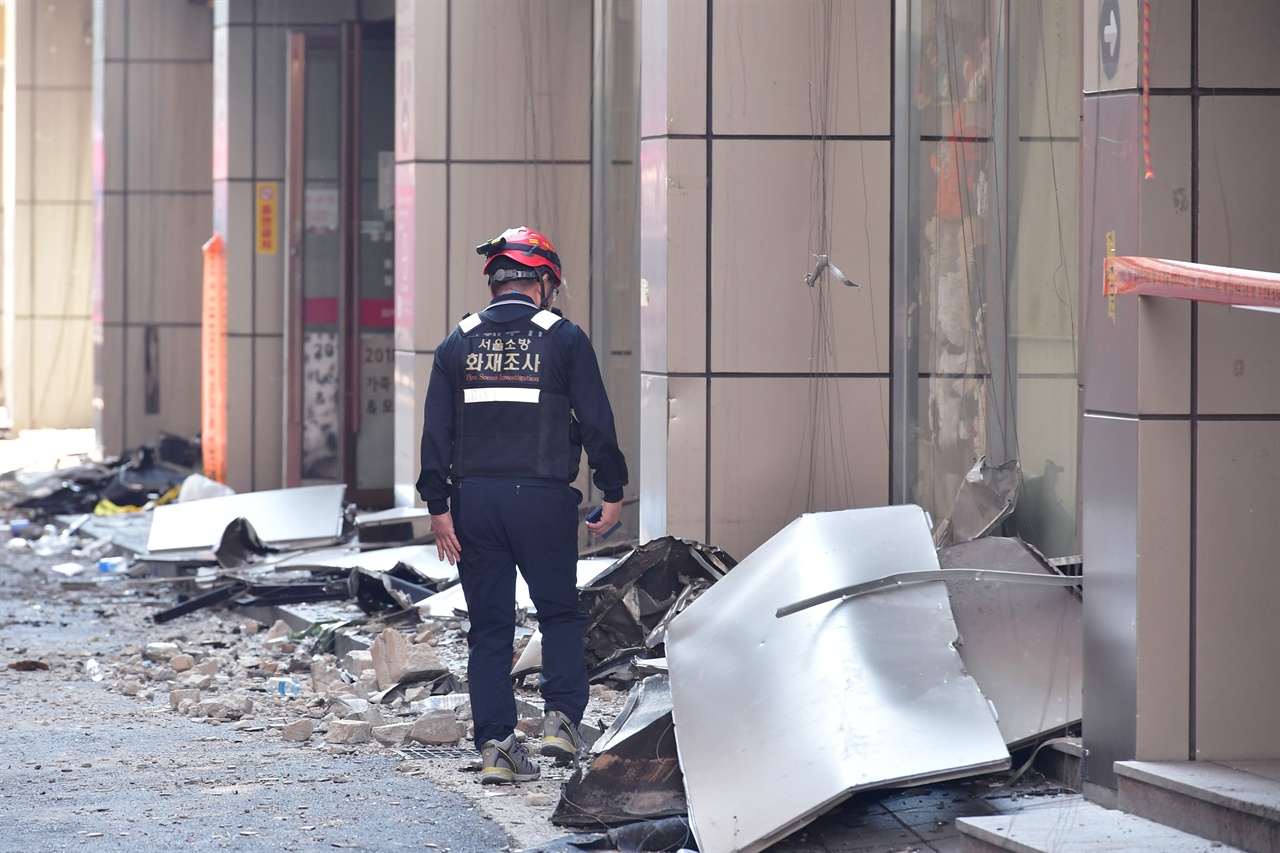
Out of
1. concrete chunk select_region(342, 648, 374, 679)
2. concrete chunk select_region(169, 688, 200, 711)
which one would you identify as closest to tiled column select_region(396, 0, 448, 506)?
concrete chunk select_region(342, 648, 374, 679)

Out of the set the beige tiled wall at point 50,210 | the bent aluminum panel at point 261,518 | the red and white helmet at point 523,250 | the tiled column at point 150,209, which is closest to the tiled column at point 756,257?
the red and white helmet at point 523,250

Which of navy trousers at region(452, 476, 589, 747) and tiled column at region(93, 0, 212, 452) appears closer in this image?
navy trousers at region(452, 476, 589, 747)

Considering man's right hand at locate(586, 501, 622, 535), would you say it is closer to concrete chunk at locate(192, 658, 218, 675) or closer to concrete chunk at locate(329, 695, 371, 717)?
concrete chunk at locate(329, 695, 371, 717)

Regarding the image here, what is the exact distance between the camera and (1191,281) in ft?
13.2

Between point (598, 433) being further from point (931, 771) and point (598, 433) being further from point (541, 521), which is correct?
point (931, 771)

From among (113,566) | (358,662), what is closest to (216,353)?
(113,566)

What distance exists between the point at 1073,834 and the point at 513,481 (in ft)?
6.95

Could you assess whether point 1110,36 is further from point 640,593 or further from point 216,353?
point 216,353

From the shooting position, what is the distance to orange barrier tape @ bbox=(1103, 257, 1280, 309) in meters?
3.88

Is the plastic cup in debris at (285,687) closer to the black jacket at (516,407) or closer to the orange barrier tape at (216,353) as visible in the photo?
the black jacket at (516,407)

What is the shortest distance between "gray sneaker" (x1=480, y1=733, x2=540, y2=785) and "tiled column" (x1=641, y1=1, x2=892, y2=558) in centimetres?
228

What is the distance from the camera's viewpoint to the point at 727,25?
7555 millimetres

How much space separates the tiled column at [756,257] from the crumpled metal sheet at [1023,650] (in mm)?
2490

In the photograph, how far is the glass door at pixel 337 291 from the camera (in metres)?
13.9
